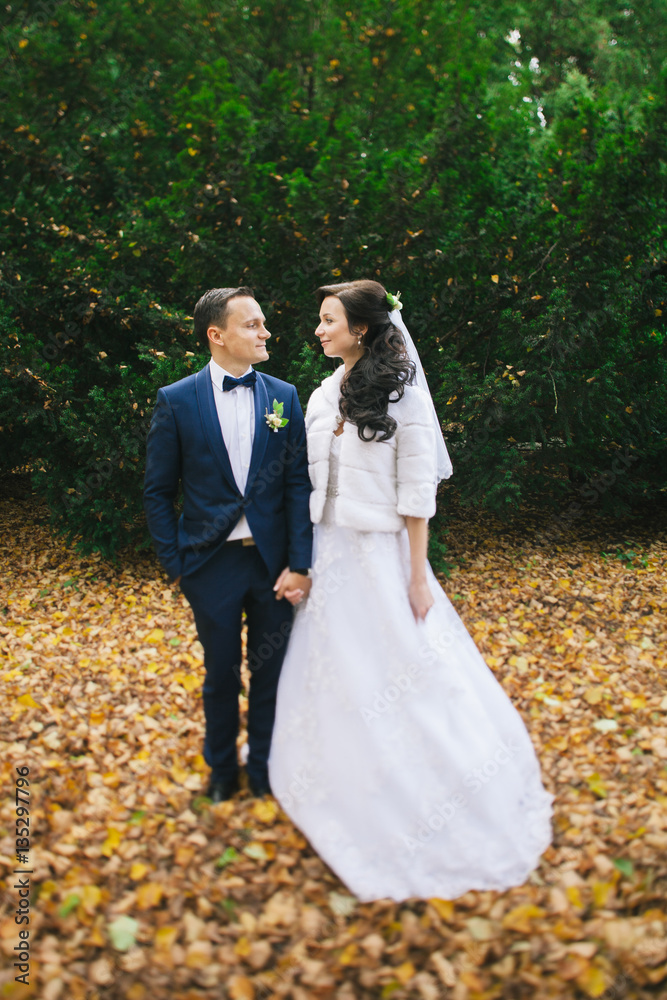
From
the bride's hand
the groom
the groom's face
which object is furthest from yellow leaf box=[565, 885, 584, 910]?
the groom's face

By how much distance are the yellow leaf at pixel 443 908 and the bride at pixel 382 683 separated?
2.1 inches

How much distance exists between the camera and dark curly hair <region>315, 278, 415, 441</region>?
8.69 ft

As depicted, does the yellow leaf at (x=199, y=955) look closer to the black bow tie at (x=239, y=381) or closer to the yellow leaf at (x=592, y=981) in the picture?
the yellow leaf at (x=592, y=981)

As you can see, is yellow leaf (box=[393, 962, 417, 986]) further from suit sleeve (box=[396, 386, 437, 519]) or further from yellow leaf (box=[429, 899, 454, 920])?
suit sleeve (box=[396, 386, 437, 519])

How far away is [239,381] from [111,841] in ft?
7.29

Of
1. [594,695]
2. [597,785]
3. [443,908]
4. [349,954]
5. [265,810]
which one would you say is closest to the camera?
[349,954]

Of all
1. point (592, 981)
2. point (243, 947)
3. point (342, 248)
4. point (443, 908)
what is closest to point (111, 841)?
point (243, 947)

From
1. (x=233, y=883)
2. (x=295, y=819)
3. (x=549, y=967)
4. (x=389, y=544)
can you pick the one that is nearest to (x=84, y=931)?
(x=233, y=883)

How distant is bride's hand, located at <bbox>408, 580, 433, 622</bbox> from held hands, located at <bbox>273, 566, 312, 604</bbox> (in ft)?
1.61

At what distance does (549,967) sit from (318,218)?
5149 mm

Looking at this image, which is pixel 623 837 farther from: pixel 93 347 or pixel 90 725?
pixel 93 347

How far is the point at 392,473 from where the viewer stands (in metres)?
2.73

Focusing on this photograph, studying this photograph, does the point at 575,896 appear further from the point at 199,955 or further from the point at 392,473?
the point at 392,473

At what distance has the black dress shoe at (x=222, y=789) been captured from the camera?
300 cm
